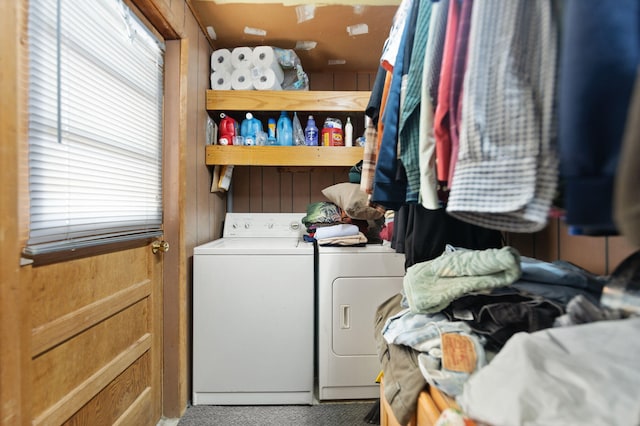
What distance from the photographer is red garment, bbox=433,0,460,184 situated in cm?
56

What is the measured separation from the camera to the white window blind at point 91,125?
83cm

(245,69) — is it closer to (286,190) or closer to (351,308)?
(286,190)

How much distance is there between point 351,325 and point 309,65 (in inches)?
71.4

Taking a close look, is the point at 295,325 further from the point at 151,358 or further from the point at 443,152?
the point at 443,152

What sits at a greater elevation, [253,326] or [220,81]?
[220,81]

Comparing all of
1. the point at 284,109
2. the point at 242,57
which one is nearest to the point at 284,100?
the point at 284,109

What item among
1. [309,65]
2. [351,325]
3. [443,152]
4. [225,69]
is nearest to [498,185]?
[443,152]

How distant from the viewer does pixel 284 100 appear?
1.81 m

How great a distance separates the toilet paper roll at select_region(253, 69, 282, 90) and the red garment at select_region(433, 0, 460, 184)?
1.40m

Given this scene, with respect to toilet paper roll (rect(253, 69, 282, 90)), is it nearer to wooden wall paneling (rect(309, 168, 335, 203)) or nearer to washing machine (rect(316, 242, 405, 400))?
wooden wall paneling (rect(309, 168, 335, 203))

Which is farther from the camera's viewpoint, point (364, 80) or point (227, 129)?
point (364, 80)

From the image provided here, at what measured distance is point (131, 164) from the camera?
122 cm

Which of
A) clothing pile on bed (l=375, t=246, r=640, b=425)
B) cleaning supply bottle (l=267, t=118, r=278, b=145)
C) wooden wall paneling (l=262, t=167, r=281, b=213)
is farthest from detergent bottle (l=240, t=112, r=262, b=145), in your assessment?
clothing pile on bed (l=375, t=246, r=640, b=425)

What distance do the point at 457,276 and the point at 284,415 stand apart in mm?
1258
